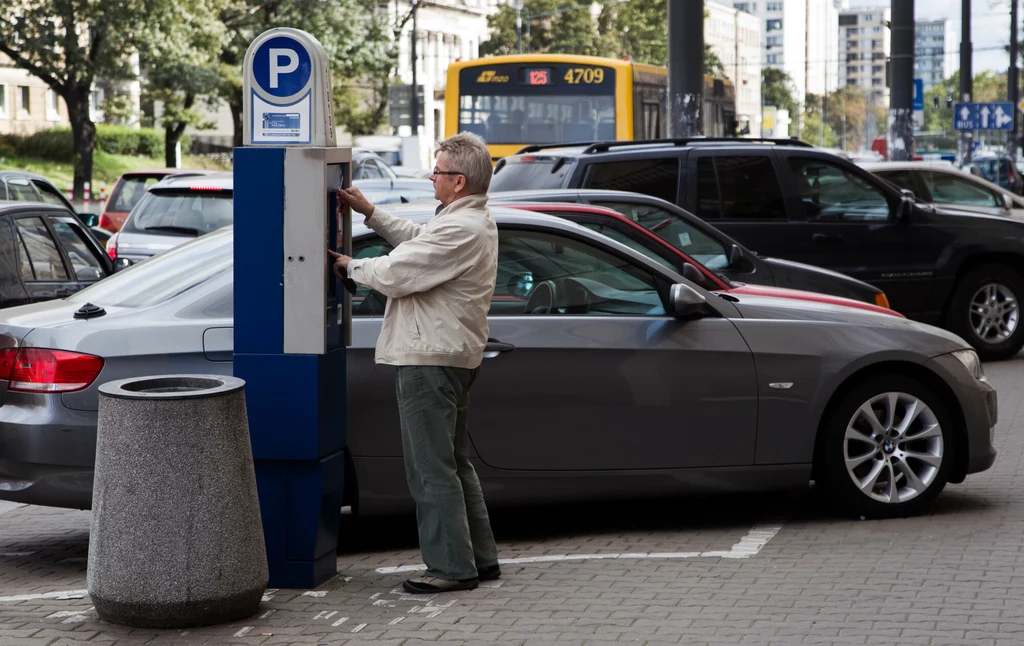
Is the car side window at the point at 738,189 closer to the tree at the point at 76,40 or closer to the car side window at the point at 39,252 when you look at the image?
the car side window at the point at 39,252

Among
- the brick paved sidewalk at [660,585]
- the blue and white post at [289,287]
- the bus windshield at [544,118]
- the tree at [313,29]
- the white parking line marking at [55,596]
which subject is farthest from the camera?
the tree at [313,29]

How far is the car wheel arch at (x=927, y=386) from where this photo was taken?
6746 mm

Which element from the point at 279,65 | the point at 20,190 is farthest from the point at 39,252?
the point at 279,65

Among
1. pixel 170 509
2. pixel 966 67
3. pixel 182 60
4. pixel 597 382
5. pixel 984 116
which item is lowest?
pixel 170 509

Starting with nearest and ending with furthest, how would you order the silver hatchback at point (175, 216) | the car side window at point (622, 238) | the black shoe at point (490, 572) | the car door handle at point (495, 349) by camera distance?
the black shoe at point (490, 572)
the car door handle at point (495, 349)
the car side window at point (622, 238)
the silver hatchback at point (175, 216)

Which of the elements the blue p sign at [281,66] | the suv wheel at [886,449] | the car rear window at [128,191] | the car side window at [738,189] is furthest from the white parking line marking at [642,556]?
the car rear window at [128,191]

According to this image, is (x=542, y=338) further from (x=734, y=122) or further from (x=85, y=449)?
(x=734, y=122)

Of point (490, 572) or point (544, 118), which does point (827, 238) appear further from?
point (544, 118)

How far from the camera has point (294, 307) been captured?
5312 millimetres

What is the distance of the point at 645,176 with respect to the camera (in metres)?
12.4

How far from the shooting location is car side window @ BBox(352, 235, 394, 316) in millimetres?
6211

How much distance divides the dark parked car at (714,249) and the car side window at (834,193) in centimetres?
195

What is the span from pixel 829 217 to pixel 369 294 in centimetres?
745

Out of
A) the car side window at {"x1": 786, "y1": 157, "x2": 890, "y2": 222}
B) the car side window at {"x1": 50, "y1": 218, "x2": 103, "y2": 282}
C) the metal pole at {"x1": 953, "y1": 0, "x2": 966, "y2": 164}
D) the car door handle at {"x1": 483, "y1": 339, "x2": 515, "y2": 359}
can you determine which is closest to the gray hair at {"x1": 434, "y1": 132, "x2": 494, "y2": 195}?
the car door handle at {"x1": 483, "y1": 339, "x2": 515, "y2": 359}
